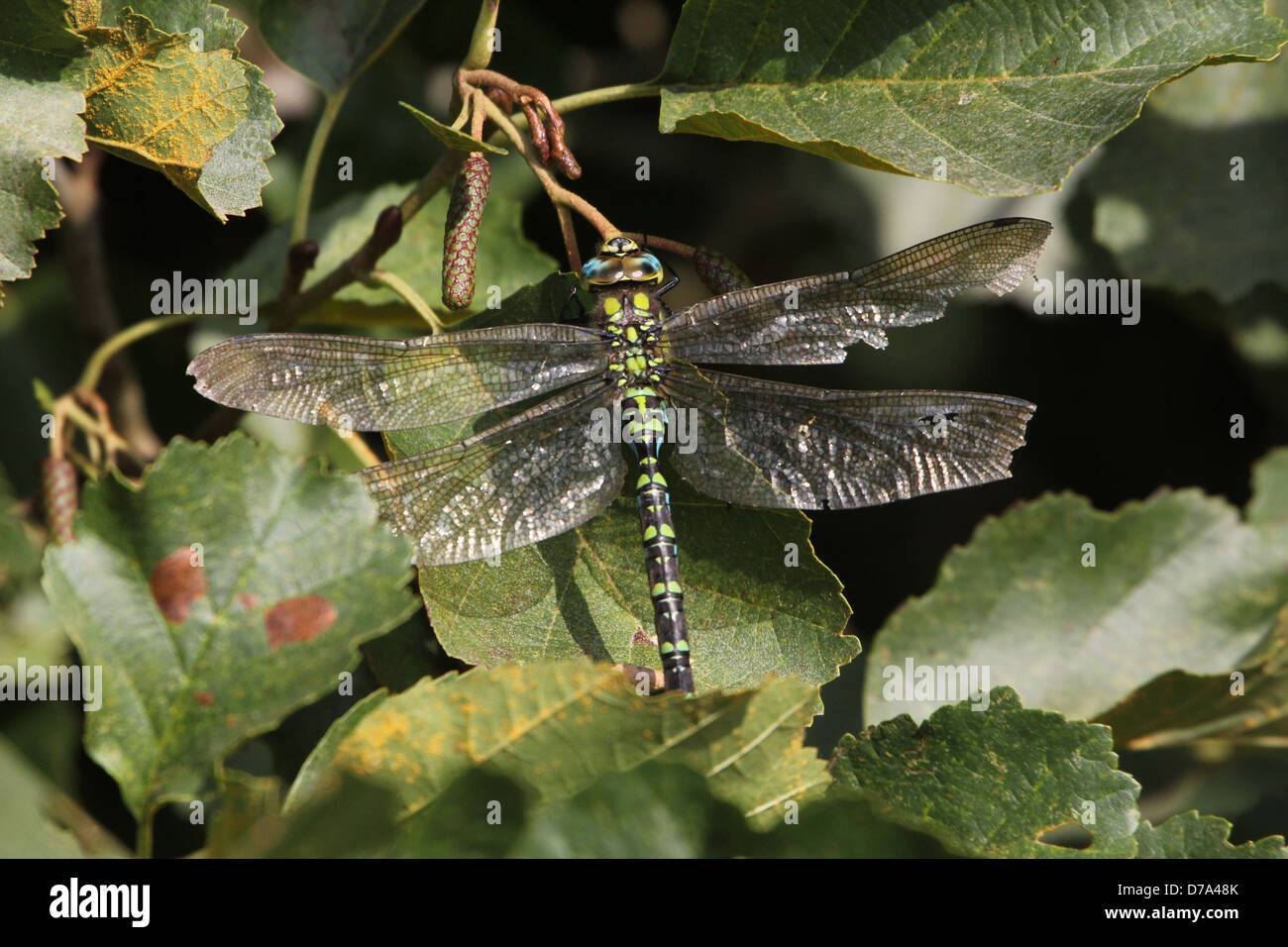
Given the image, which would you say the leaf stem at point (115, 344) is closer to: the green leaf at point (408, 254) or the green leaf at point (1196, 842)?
the green leaf at point (408, 254)

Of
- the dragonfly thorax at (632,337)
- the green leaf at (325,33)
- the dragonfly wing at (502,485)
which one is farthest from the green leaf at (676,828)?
the green leaf at (325,33)

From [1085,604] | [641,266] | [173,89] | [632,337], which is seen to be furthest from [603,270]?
[1085,604]

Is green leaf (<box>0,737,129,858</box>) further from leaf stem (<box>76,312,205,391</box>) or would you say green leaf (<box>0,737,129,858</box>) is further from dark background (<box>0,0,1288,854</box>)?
dark background (<box>0,0,1288,854</box>)

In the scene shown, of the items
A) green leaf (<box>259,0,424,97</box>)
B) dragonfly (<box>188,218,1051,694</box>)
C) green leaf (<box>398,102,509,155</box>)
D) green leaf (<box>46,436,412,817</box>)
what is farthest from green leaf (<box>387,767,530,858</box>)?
green leaf (<box>259,0,424,97</box>)

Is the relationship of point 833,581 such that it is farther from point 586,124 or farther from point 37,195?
point 586,124

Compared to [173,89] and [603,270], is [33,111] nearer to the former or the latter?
[173,89]

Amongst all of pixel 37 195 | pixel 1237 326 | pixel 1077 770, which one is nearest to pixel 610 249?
pixel 37 195

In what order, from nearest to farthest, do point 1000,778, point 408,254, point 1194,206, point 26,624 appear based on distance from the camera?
point 1000,778 < point 408,254 < point 26,624 < point 1194,206
